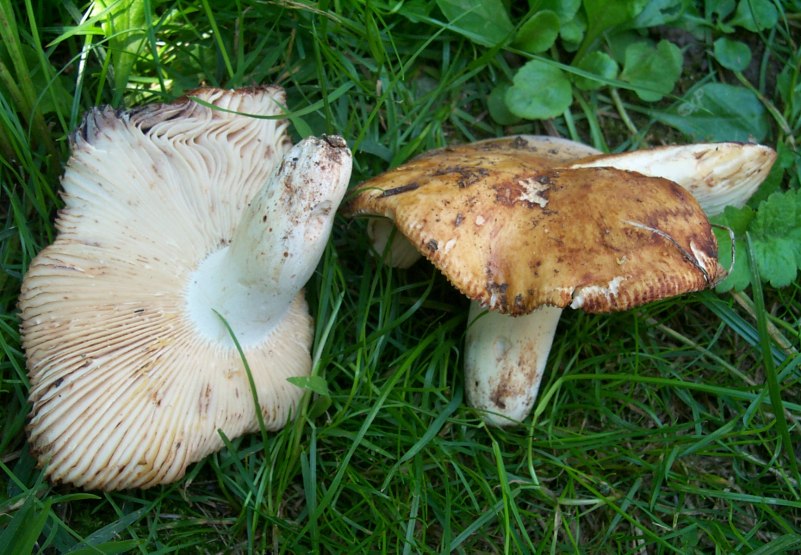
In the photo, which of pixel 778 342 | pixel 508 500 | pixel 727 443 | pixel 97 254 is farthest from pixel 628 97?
pixel 97 254

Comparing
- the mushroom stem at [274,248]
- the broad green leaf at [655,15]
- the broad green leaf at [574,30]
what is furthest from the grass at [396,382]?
the broad green leaf at [655,15]

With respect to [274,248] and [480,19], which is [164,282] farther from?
[480,19]

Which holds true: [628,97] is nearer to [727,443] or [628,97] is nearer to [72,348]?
[727,443]

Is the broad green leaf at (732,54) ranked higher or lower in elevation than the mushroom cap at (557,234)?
lower

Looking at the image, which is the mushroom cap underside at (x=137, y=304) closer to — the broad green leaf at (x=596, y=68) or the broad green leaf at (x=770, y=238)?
the broad green leaf at (x=596, y=68)

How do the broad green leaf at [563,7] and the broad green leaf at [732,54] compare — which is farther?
the broad green leaf at [732,54]

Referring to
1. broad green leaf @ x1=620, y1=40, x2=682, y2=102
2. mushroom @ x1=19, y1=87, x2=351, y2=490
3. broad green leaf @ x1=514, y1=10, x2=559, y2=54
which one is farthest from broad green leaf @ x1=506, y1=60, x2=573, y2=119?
mushroom @ x1=19, y1=87, x2=351, y2=490
